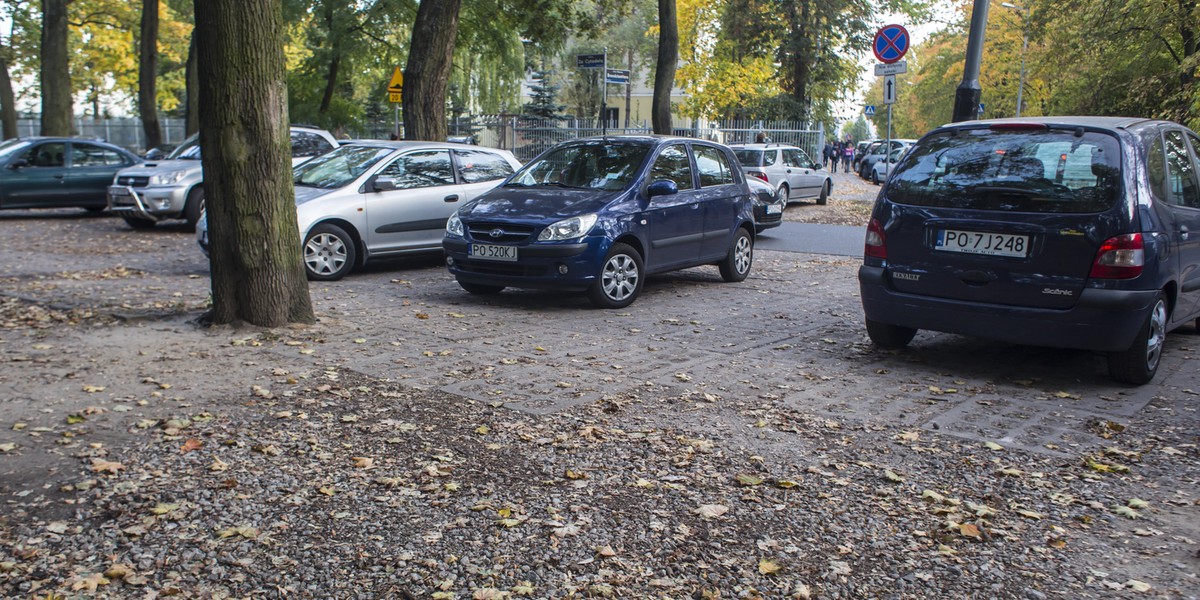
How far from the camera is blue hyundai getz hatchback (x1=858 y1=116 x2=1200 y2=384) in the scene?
21.6 feet

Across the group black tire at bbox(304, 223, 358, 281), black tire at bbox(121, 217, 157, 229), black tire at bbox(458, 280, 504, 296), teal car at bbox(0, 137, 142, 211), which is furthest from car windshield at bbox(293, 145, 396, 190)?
teal car at bbox(0, 137, 142, 211)

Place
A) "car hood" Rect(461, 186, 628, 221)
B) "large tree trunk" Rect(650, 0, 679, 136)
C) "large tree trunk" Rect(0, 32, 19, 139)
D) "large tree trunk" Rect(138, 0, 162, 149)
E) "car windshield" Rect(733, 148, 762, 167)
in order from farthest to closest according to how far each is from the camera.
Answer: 1. "large tree trunk" Rect(0, 32, 19, 139)
2. "large tree trunk" Rect(138, 0, 162, 149)
3. "car windshield" Rect(733, 148, 762, 167)
4. "large tree trunk" Rect(650, 0, 679, 136)
5. "car hood" Rect(461, 186, 628, 221)

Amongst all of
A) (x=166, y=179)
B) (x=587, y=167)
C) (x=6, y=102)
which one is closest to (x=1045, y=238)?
(x=587, y=167)

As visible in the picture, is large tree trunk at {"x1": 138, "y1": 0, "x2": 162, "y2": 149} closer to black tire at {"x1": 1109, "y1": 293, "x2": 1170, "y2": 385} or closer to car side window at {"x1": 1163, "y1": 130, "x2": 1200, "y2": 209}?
car side window at {"x1": 1163, "y1": 130, "x2": 1200, "y2": 209}

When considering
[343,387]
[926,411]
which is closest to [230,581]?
[343,387]

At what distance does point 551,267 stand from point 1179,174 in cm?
512

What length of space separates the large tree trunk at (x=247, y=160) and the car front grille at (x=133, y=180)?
9.75 metres

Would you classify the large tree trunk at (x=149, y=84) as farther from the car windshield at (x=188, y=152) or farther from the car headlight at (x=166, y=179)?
the car headlight at (x=166, y=179)

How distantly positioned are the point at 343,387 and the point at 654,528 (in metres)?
2.91

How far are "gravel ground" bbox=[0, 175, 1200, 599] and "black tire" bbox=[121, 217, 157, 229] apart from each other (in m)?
10.8

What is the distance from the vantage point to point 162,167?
1717 centimetres

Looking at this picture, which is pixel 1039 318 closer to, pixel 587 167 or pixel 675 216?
pixel 675 216

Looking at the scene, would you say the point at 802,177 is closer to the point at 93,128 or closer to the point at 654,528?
the point at 654,528

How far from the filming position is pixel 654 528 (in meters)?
4.38
